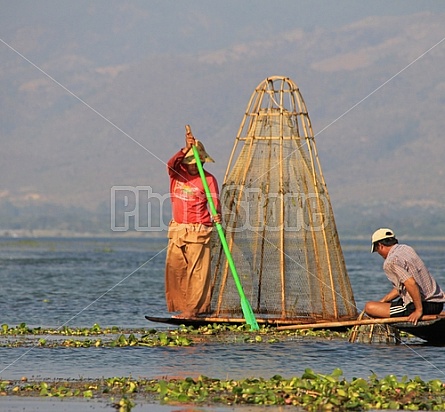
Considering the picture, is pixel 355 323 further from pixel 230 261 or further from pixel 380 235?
pixel 230 261

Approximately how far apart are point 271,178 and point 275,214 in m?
0.54

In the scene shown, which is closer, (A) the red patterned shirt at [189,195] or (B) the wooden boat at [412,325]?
(B) the wooden boat at [412,325]

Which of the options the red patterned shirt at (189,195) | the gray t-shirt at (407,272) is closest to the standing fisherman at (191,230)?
the red patterned shirt at (189,195)

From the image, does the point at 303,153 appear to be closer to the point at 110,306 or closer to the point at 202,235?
the point at 202,235

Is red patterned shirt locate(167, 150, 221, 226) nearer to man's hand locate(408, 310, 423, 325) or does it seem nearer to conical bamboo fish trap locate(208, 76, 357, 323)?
conical bamboo fish trap locate(208, 76, 357, 323)

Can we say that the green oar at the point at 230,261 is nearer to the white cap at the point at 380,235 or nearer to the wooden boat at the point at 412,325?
the wooden boat at the point at 412,325

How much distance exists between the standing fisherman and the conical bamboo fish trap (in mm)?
472

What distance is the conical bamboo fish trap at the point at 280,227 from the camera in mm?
16016

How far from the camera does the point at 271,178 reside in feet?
Answer: 53.5

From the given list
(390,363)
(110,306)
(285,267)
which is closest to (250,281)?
(285,267)

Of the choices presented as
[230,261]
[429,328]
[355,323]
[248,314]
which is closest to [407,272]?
[429,328]

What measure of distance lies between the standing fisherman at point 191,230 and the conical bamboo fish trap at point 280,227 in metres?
0.47

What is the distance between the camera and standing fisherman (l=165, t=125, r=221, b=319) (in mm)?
15641

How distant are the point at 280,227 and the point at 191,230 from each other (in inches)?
54.2
